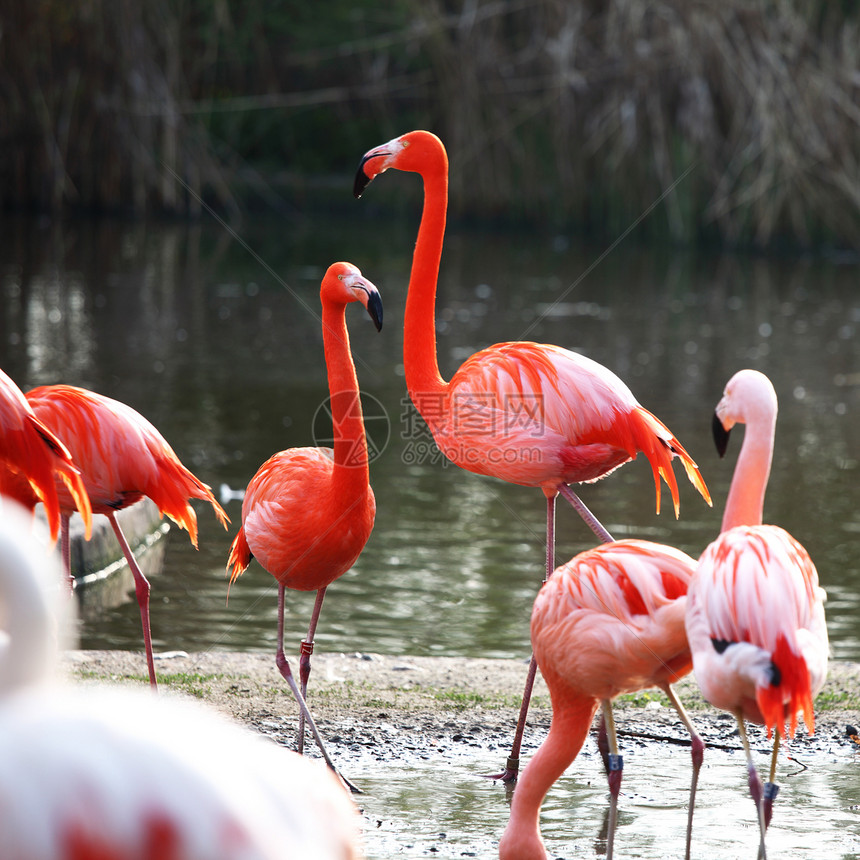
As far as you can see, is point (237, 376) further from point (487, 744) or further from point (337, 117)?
point (337, 117)

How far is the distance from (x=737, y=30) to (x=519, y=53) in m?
3.31

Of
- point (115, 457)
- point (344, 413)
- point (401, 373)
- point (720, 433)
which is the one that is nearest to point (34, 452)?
point (115, 457)

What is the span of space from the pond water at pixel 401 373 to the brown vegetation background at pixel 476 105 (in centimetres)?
78

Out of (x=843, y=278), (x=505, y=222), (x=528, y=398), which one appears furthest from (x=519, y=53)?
(x=528, y=398)

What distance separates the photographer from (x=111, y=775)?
119 centimetres

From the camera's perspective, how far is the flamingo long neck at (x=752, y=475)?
3105 mm

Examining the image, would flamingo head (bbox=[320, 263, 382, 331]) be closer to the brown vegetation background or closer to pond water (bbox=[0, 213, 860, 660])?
pond water (bbox=[0, 213, 860, 660])

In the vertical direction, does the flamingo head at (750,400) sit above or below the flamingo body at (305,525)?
above

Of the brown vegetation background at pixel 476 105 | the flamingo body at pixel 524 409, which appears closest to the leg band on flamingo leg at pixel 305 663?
the flamingo body at pixel 524 409

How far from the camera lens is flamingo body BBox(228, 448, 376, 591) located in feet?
12.2

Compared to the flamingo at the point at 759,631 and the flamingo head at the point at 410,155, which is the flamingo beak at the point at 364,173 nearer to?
the flamingo head at the point at 410,155

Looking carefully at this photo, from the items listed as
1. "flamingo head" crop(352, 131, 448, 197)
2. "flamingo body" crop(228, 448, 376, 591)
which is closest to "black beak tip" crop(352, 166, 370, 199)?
"flamingo head" crop(352, 131, 448, 197)

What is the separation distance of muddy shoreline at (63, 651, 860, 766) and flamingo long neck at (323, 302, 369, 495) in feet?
2.49

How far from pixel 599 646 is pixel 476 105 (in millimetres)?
15291
